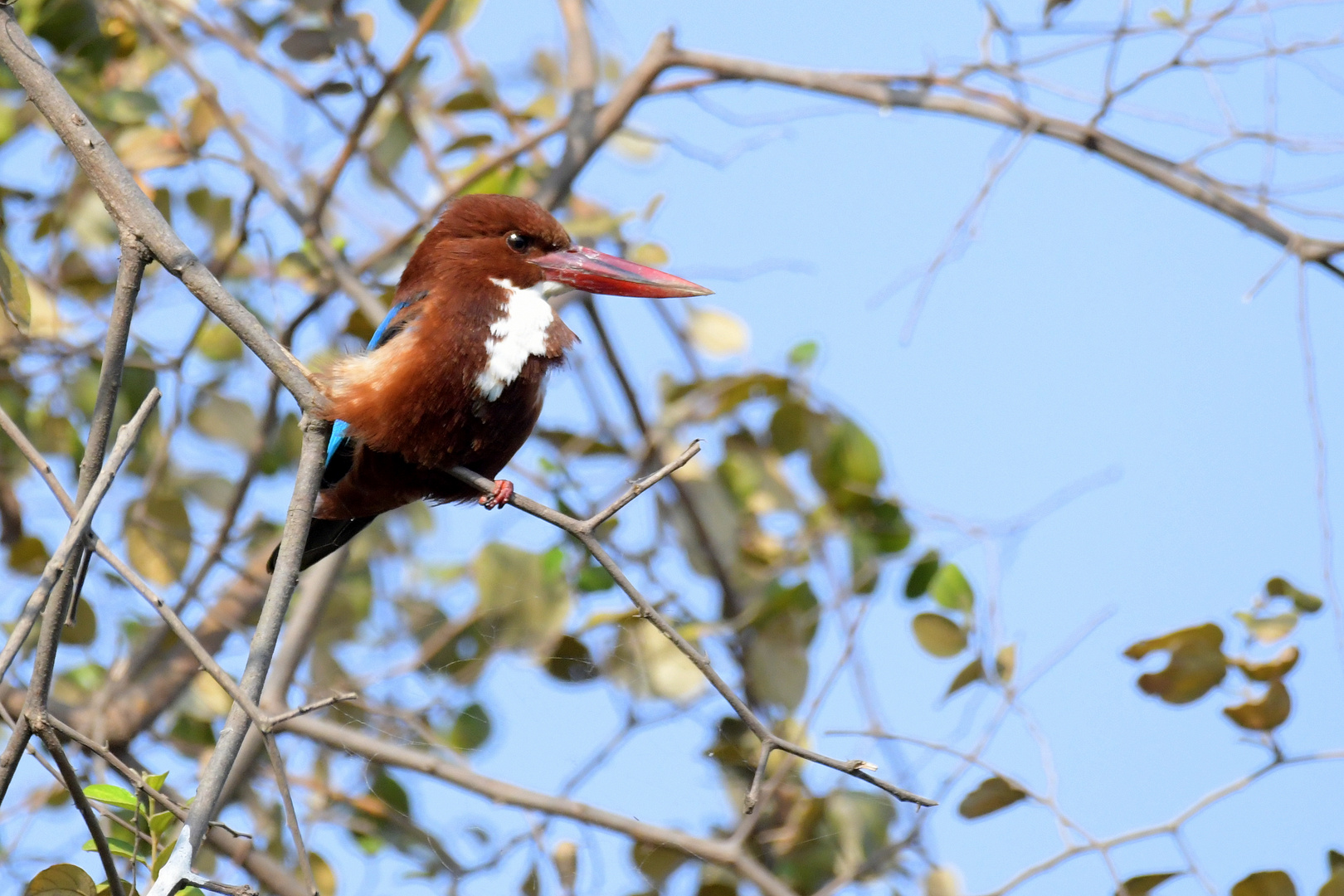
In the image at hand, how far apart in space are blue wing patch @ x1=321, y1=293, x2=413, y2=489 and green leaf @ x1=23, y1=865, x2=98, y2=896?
0.78 metres

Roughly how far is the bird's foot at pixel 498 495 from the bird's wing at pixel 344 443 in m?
0.23

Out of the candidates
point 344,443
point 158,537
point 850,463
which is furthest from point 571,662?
point 158,537

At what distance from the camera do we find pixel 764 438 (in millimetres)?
3363

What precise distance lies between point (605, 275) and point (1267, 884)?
4.90ft

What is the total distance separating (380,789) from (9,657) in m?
1.64

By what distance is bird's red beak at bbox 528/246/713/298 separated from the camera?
2.36 metres

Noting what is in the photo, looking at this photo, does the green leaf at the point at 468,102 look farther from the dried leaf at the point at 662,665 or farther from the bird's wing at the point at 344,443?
the dried leaf at the point at 662,665

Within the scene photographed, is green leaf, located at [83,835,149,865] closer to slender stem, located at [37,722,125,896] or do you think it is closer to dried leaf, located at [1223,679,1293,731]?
slender stem, located at [37,722,125,896]

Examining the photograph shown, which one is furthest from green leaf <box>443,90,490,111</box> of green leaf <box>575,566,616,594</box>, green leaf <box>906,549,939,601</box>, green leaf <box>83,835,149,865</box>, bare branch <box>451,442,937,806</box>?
green leaf <box>83,835,149,865</box>

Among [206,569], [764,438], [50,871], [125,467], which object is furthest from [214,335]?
[50,871]

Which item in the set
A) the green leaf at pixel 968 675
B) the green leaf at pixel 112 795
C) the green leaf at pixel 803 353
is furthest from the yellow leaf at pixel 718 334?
the green leaf at pixel 112 795

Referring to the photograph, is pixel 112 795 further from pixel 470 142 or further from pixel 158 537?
pixel 470 142

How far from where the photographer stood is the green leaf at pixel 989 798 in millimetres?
2391

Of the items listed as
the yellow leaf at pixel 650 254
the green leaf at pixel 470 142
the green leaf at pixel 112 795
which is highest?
the green leaf at pixel 470 142
